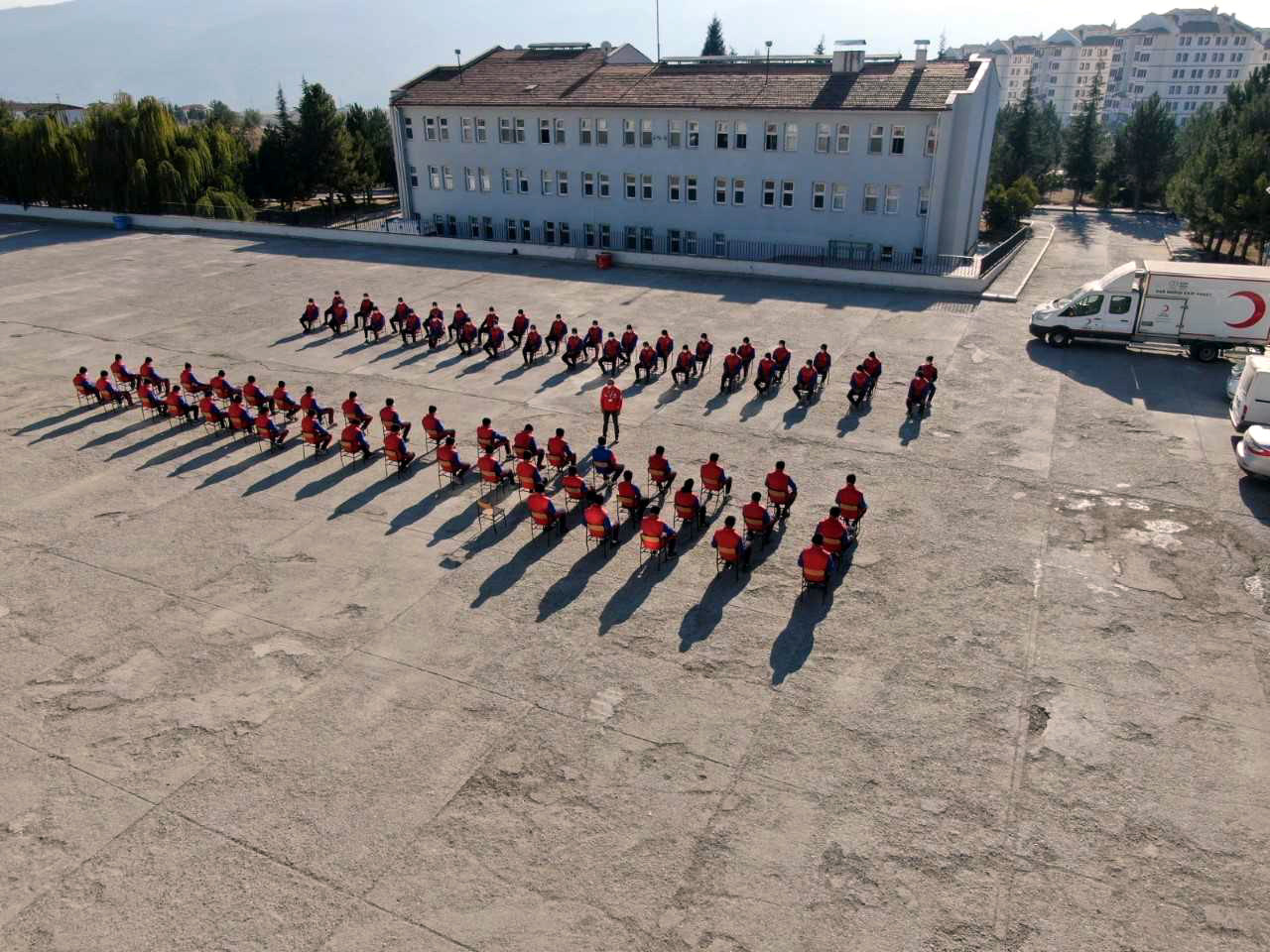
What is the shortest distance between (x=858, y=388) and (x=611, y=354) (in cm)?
634

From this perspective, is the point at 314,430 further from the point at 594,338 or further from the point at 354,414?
the point at 594,338

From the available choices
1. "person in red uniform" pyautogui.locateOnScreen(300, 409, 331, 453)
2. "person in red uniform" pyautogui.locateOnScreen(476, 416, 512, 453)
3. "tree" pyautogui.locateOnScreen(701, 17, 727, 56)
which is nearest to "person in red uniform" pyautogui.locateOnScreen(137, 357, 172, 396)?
"person in red uniform" pyautogui.locateOnScreen(300, 409, 331, 453)

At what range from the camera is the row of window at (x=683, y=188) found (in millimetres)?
35312

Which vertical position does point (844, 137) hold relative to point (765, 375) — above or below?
above

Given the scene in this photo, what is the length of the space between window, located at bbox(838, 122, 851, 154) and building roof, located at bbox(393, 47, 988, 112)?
0.78 meters

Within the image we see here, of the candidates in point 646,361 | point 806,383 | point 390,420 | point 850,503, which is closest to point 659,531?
point 850,503

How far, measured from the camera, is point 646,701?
10758mm

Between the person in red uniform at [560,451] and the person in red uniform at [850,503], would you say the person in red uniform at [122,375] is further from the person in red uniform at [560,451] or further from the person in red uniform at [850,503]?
the person in red uniform at [850,503]

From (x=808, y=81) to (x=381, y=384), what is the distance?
24362 mm

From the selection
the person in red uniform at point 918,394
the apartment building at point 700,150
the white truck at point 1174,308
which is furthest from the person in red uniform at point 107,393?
the apartment building at point 700,150

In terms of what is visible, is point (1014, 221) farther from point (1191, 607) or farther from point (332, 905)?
point (332, 905)

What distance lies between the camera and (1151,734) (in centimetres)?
1019

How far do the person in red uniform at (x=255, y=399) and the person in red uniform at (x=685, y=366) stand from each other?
9.47 metres

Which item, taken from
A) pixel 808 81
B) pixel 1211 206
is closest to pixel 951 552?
pixel 808 81
